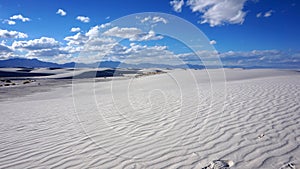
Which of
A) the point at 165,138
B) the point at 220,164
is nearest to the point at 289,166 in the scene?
the point at 220,164

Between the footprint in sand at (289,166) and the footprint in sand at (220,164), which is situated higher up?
the footprint in sand at (289,166)

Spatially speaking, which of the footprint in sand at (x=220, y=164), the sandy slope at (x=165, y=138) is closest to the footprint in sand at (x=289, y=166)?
the sandy slope at (x=165, y=138)

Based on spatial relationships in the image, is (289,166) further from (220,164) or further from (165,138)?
(165,138)

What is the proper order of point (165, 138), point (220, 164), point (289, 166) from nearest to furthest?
point (289, 166) < point (220, 164) < point (165, 138)

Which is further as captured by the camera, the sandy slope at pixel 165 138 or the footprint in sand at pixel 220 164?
the sandy slope at pixel 165 138

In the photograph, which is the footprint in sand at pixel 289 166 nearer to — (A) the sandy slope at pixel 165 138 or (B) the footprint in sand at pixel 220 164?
(A) the sandy slope at pixel 165 138

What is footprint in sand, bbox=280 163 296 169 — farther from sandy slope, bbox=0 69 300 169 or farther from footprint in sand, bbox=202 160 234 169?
footprint in sand, bbox=202 160 234 169

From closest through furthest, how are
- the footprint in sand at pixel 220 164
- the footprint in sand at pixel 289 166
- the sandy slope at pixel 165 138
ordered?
the footprint in sand at pixel 289 166, the footprint in sand at pixel 220 164, the sandy slope at pixel 165 138

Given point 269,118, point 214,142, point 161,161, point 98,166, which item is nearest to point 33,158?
point 98,166
